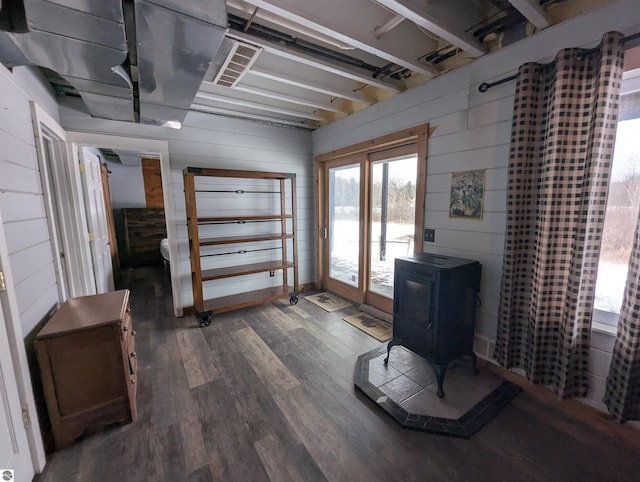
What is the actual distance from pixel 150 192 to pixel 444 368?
23.0ft

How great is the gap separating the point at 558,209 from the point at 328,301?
9.02ft

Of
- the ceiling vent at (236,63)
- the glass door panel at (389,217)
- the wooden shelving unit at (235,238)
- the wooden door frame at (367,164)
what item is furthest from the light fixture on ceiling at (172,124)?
the glass door panel at (389,217)

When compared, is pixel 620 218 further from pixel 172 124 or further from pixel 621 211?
pixel 172 124

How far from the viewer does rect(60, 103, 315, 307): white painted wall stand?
2857mm

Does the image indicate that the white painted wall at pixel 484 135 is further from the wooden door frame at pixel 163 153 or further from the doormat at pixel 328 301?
the wooden door frame at pixel 163 153

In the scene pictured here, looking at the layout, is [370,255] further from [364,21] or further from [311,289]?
[364,21]

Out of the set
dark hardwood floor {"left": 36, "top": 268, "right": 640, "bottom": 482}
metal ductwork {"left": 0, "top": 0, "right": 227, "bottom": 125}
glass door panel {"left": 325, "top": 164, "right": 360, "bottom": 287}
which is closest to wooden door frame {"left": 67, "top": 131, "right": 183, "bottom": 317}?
metal ductwork {"left": 0, "top": 0, "right": 227, "bottom": 125}

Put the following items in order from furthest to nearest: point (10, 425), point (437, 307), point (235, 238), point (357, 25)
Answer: point (235, 238) < point (437, 307) < point (357, 25) < point (10, 425)

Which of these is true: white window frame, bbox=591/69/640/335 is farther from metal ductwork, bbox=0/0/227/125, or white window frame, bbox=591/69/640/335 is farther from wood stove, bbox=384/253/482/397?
metal ductwork, bbox=0/0/227/125

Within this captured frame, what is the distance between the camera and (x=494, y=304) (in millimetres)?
2109

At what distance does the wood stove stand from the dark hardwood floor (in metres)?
0.47

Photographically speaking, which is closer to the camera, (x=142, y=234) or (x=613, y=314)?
(x=613, y=314)

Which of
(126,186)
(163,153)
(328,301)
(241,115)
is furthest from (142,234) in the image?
(328,301)

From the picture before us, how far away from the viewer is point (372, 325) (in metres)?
3.05
